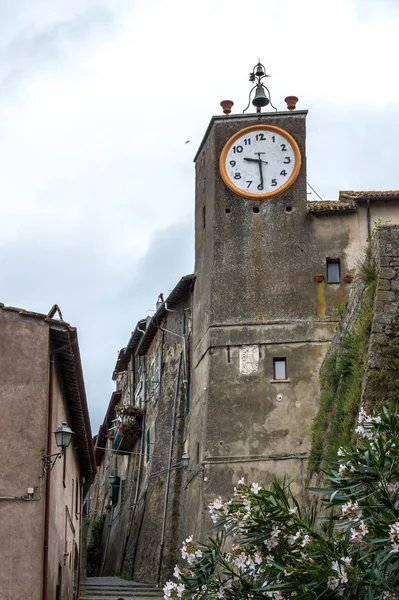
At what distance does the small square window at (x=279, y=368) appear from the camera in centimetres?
2759

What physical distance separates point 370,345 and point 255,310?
539 inches

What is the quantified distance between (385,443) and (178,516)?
23.8m

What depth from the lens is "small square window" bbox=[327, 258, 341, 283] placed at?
1115 inches

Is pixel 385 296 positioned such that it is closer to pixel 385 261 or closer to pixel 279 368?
pixel 385 261

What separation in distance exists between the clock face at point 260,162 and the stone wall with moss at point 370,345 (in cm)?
1213

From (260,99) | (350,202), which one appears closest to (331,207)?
(350,202)

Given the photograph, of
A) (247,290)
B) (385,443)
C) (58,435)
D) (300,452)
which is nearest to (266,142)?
(247,290)

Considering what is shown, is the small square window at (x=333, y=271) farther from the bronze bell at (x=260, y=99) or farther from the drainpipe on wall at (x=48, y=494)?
the drainpipe on wall at (x=48, y=494)

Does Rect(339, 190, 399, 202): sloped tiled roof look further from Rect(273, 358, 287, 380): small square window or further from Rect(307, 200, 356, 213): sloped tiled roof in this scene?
Rect(273, 358, 287, 380): small square window

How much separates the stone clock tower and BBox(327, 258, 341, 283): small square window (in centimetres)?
8

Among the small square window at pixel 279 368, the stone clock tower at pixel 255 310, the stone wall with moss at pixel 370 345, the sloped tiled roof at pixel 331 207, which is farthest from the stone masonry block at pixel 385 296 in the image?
the sloped tiled roof at pixel 331 207

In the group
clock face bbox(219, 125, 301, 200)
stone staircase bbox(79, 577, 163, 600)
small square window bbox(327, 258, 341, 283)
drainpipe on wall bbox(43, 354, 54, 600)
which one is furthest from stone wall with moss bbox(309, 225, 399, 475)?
stone staircase bbox(79, 577, 163, 600)

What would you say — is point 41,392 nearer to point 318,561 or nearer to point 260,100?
point 318,561

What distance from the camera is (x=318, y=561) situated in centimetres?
959
